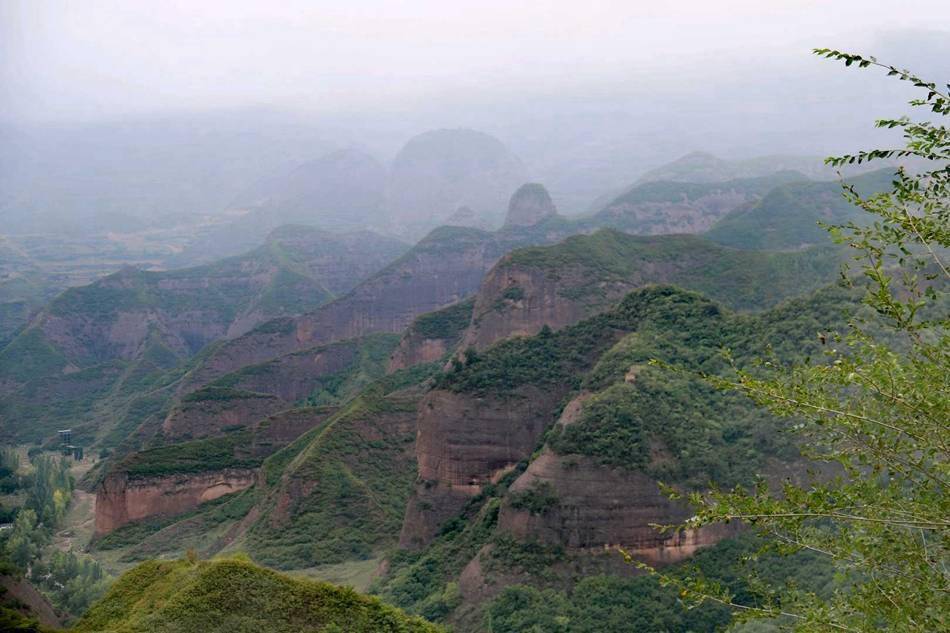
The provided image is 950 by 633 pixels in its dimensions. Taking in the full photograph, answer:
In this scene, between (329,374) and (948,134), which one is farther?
(329,374)

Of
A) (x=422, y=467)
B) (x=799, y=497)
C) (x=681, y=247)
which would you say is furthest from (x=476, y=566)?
(x=681, y=247)

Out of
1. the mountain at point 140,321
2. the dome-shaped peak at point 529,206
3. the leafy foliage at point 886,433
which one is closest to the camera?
the leafy foliage at point 886,433

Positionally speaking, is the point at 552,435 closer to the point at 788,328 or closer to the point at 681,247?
the point at 788,328

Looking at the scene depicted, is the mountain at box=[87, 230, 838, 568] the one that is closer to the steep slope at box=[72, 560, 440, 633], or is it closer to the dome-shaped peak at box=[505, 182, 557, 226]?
the steep slope at box=[72, 560, 440, 633]

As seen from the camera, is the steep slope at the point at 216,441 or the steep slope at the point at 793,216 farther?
the steep slope at the point at 793,216

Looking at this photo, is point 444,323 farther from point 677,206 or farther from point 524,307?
point 677,206

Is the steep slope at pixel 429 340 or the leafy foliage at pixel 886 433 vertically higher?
the leafy foliage at pixel 886 433

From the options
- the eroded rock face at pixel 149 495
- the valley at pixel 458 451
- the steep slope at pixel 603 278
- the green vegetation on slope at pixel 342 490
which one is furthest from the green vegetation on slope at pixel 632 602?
the eroded rock face at pixel 149 495

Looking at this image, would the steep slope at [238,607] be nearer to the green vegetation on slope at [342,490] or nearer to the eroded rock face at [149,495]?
the green vegetation on slope at [342,490]
